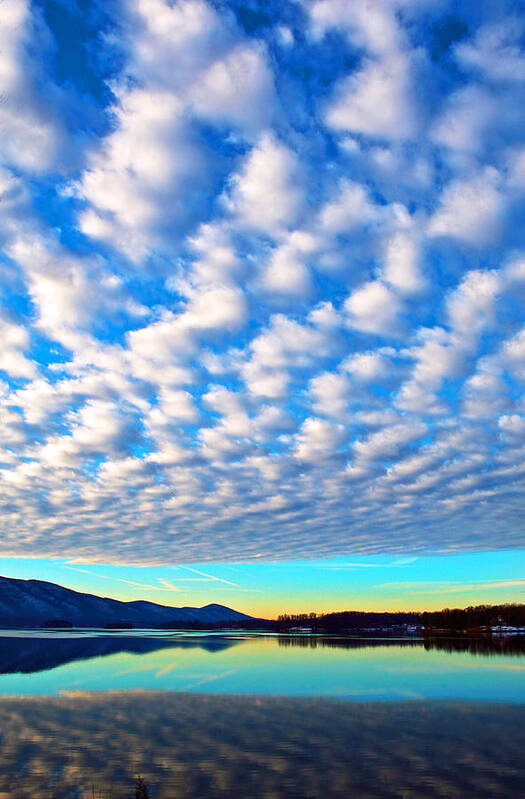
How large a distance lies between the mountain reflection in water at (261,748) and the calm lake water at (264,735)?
9 centimetres

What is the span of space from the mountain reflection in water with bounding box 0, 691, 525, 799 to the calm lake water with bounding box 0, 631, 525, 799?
0.09m

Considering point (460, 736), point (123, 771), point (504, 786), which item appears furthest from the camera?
point (460, 736)

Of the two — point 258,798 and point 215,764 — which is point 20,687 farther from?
point 258,798

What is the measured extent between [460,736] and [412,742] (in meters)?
3.11

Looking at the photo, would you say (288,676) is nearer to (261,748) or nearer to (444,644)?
(261,748)

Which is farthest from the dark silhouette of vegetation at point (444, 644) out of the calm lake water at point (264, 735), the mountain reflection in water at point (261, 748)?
the mountain reflection in water at point (261, 748)

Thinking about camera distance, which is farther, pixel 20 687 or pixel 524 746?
pixel 20 687

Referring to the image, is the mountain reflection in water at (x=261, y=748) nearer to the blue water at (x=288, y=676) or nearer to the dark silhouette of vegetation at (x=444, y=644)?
the blue water at (x=288, y=676)

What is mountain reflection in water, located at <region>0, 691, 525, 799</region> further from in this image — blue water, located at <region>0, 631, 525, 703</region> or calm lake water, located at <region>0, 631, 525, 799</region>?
blue water, located at <region>0, 631, 525, 703</region>

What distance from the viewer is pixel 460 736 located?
30609mm

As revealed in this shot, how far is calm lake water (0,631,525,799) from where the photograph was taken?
22.9m

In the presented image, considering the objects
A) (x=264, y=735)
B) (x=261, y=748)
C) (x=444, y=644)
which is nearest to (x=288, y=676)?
(x=264, y=735)

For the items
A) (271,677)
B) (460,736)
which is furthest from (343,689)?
(460,736)

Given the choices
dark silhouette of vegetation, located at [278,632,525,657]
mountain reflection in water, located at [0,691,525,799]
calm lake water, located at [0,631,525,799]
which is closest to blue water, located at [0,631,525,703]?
calm lake water, located at [0,631,525,799]
